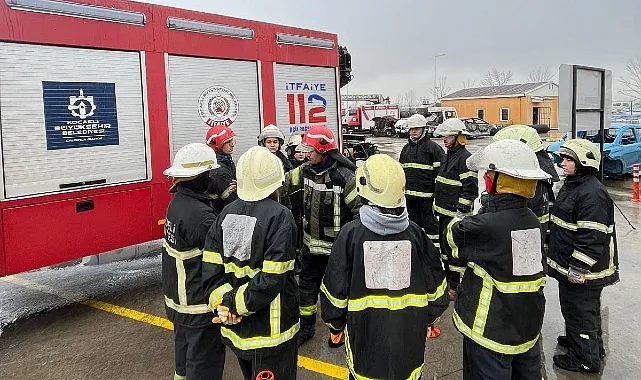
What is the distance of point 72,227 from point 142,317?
41.6 inches

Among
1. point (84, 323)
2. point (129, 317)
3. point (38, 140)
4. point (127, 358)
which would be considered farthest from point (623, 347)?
point (38, 140)

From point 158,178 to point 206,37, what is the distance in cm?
154

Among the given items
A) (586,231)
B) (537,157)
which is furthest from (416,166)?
(586,231)

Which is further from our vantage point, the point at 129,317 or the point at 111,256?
the point at 111,256

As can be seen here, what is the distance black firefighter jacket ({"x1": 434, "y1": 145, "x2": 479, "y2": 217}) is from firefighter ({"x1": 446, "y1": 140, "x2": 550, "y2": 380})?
92.0 inches

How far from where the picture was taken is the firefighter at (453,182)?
499cm

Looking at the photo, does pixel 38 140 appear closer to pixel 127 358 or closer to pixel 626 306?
pixel 127 358

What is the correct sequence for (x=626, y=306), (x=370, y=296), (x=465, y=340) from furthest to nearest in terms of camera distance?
1. (x=626, y=306)
2. (x=465, y=340)
3. (x=370, y=296)

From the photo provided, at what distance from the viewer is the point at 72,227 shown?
14.3 feet

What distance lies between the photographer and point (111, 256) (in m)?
6.64

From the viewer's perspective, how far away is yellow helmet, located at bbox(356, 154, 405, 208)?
7.22 feet

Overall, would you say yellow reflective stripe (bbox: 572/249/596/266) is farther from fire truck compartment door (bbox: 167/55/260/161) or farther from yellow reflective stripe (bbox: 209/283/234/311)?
fire truck compartment door (bbox: 167/55/260/161)

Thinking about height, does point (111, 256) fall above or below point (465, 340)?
below

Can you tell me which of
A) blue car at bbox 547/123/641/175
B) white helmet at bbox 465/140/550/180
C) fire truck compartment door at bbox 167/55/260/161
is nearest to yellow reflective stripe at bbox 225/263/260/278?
white helmet at bbox 465/140/550/180
